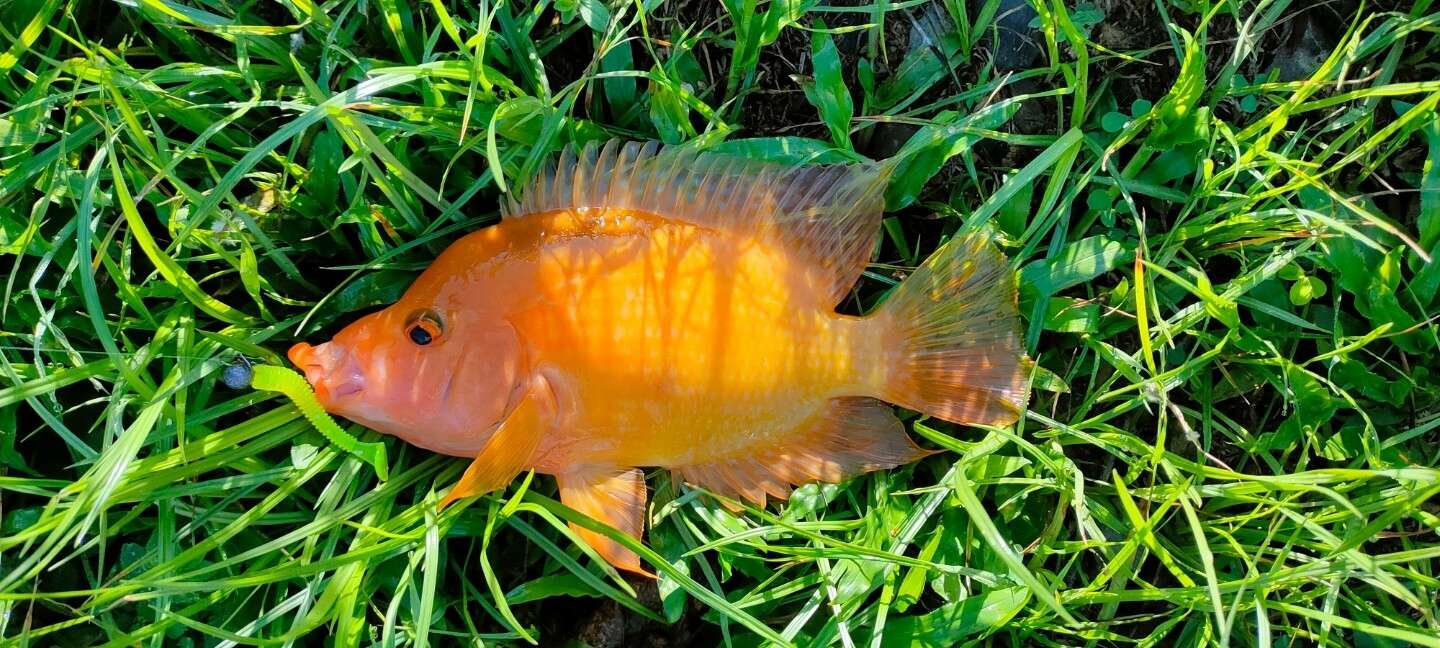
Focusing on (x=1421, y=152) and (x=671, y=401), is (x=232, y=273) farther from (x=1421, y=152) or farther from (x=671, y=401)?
(x=1421, y=152)

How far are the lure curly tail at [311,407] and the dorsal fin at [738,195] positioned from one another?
626 millimetres

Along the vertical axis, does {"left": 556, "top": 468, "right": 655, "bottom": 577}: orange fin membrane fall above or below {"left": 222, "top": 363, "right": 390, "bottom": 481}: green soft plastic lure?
below

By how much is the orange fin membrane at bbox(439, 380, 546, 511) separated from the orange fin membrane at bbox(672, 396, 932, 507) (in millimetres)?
428

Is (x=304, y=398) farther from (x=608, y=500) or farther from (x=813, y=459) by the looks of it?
(x=813, y=459)

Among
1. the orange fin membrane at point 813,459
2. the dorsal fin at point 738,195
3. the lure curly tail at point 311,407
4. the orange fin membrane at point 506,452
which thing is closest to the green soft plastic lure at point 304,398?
the lure curly tail at point 311,407

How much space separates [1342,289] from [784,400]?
1492 mm

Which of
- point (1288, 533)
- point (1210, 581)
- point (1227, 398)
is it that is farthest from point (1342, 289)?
point (1210, 581)

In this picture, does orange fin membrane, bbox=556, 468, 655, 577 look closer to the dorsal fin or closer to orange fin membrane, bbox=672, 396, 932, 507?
orange fin membrane, bbox=672, 396, 932, 507

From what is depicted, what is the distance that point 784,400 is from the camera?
7.78ft

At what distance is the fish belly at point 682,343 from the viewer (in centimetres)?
222

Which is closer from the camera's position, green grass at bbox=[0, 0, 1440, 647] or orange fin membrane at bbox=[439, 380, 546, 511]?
orange fin membrane at bbox=[439, 380, 546, 511]

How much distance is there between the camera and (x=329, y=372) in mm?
2166

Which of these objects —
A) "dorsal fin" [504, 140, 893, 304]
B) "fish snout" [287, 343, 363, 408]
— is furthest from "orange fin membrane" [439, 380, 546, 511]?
"dorsal fin" [504, 140, 893, 304]

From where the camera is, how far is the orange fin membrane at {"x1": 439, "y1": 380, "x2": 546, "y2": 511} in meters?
2.12
